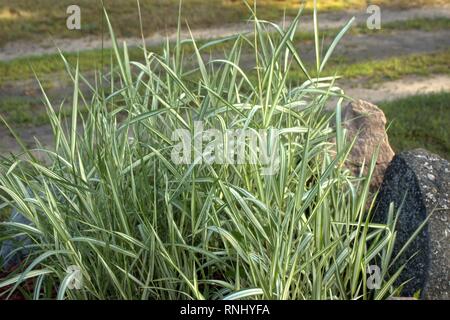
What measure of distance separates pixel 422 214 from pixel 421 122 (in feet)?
8.35

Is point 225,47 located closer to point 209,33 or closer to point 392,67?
point 209,33

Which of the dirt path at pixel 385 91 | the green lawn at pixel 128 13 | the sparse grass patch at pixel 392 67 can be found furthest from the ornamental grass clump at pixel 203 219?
the green lawn at pixel 128 13

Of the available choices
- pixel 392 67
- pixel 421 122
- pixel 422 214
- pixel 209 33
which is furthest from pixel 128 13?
pixel 422 214

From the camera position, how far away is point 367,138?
3.62m

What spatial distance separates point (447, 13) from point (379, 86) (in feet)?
8.52

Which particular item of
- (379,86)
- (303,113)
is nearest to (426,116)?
(379,86)

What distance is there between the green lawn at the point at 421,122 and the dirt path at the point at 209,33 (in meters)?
2.19

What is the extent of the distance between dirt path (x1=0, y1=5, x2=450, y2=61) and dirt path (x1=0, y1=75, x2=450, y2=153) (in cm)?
131

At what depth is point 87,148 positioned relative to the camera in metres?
3.01

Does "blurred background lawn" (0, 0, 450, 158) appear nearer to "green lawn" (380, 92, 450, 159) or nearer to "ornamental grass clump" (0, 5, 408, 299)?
"green lawn" (380, 92, 450, 159)

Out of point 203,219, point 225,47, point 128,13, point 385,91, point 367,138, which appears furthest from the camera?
point 128,13

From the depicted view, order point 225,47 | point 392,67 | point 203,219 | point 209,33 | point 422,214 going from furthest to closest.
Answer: point 209,33 → point 225,47 → point 392,67 → point 422,214 → point 203,219

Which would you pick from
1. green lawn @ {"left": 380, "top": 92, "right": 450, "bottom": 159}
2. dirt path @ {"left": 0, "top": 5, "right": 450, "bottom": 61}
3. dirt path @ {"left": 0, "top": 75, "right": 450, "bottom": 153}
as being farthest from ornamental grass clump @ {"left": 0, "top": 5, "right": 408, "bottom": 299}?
dirt path @ {"left": 0, "top": 5, "right": 450, "bottom": 61}

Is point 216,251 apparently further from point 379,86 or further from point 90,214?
point 379,86
